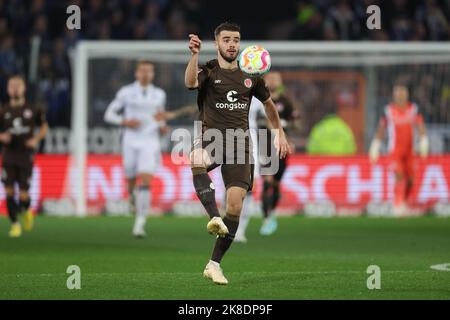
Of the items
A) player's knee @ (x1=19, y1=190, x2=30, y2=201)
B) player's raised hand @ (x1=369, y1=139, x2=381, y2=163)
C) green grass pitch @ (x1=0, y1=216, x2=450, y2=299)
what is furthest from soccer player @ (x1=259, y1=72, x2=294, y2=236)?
player's knee @ (x1=19, y1=190, x2=30, y2=201)

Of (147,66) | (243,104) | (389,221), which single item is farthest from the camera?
(389,221)

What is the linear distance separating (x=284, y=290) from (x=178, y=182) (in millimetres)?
11863

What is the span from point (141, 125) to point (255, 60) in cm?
726

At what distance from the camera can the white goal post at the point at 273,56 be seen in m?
21.2

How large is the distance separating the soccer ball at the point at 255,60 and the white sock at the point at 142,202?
6560 mm

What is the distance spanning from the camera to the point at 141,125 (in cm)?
1739

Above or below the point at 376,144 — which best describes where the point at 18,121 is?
above

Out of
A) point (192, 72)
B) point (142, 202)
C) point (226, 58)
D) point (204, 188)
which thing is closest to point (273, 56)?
point (142, 202)

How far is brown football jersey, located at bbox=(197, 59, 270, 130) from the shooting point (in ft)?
34.4

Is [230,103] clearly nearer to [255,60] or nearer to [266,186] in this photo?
[255,60]

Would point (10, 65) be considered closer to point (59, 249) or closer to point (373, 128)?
point (373, 128)

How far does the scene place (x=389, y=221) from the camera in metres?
20.2

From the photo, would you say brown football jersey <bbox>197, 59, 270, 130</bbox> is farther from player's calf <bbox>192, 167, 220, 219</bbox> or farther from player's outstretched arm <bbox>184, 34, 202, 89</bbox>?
player's calf <bbox>192, 167, 220, 219</bbox>

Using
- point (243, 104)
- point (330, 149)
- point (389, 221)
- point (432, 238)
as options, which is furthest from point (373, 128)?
point (243, 104)
